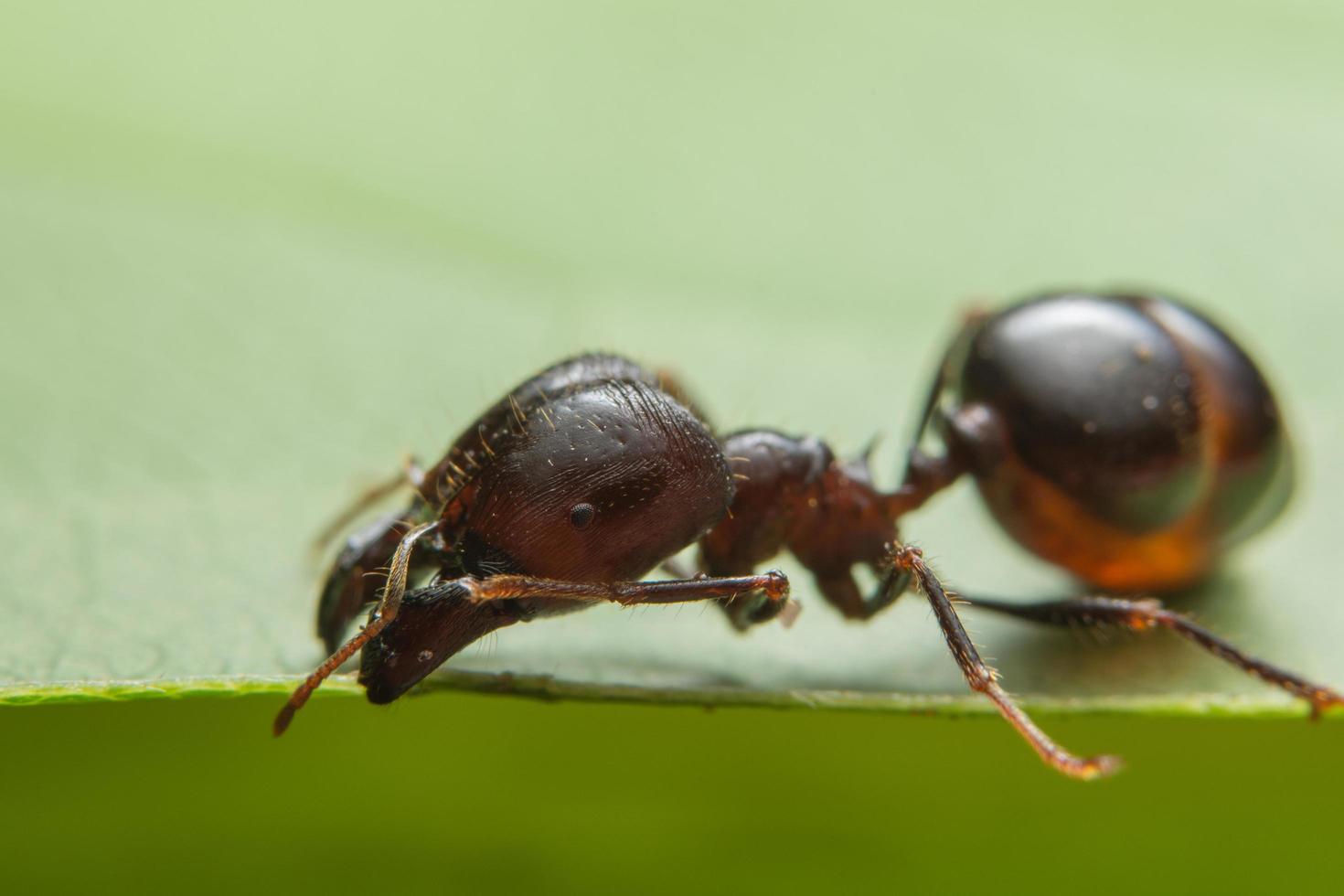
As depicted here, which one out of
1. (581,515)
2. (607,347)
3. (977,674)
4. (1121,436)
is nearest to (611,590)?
(581,515)

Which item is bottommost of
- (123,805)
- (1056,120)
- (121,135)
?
(123,805)

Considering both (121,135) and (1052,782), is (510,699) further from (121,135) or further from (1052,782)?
(121,135)

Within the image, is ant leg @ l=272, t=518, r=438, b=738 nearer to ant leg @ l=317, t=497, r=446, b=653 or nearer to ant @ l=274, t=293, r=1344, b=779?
ant @ l=274, t=293, r=1344, b=779

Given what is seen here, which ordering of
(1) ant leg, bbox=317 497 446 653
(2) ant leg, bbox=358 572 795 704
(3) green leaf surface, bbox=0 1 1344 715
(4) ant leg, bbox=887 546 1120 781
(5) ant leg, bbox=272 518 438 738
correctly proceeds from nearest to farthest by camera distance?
(5) ant leg, bbox=272 518 438 738 < (2) ant leg, bbox=358 572 795 704 < (4) ant leg, bbox=887 546 1120 781 < (1) ant leg, bbox=317 497 446 653 < (3) green leaf surface, bbox=0 1 1344 715

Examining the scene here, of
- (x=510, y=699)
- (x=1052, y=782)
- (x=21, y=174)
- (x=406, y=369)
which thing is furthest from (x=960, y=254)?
(x=21, y=174)

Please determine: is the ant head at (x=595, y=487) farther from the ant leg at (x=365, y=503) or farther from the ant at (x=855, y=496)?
the ant leg at (x=365, y=503)

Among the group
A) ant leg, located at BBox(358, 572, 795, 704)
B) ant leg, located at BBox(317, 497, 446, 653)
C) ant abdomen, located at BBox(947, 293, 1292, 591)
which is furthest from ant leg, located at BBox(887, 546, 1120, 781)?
ant leg, located at BBox(317, 497, 446, 653)

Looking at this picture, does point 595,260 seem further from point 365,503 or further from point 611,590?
point 611,590
